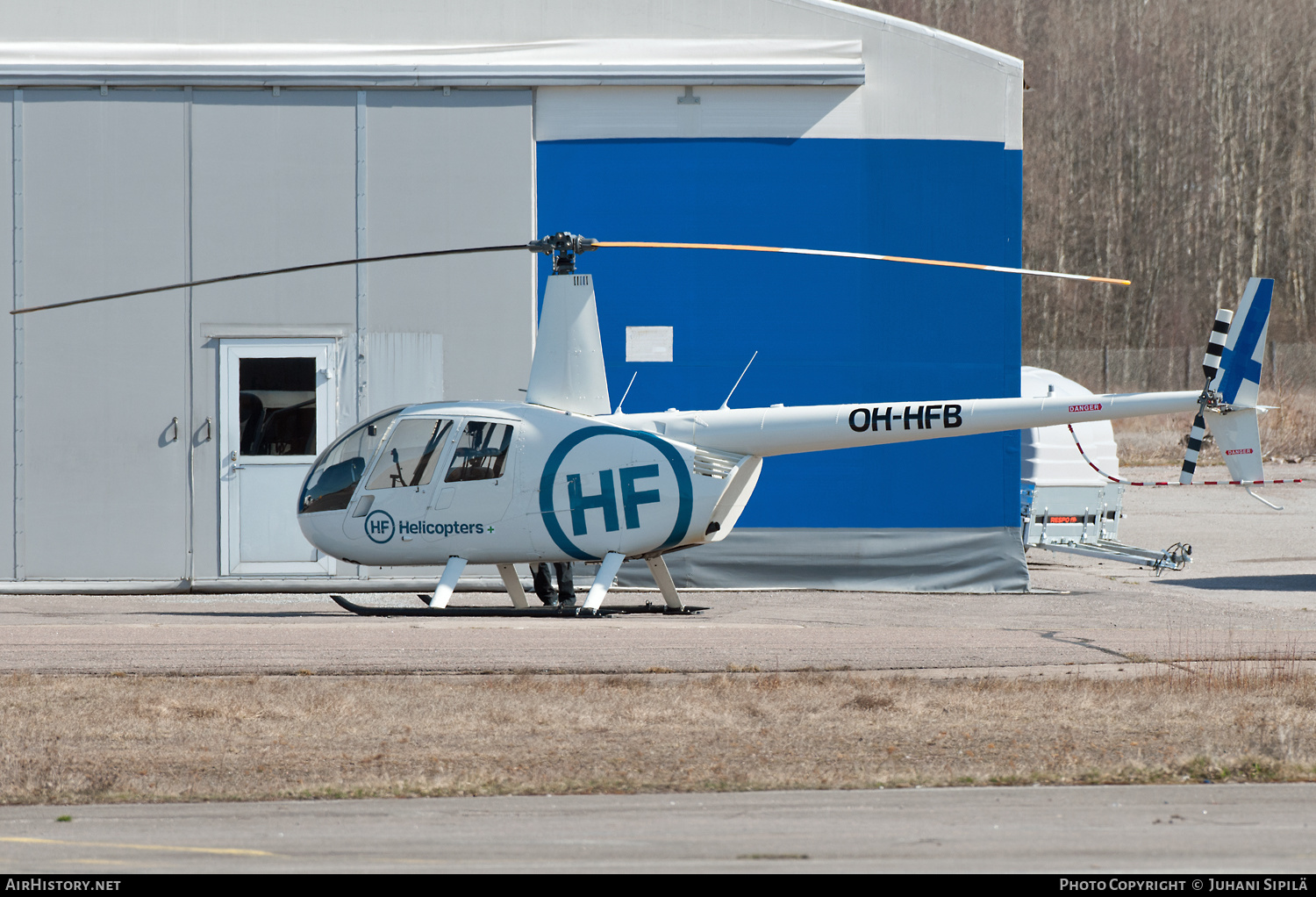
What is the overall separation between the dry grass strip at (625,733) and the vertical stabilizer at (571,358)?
355 cm

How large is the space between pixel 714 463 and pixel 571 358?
152 centimetres

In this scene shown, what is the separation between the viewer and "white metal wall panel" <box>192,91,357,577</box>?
48.2ft

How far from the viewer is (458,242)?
1478cm

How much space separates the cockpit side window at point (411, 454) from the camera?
1192cm

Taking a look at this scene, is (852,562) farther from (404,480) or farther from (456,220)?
(456,220)

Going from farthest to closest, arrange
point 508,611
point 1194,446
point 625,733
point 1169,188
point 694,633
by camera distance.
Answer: point 1169,188 → point 508,611 → point 1194,446 → point 694,633 → point 625,733

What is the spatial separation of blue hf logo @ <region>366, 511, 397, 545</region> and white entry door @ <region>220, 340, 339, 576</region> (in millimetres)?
2818

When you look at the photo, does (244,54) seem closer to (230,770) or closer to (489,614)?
(489,614)

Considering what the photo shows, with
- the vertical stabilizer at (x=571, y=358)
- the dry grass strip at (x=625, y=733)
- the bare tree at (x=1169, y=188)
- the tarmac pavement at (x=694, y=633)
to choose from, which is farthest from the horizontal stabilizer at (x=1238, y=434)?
the bare tree at (x=1169, y=188)

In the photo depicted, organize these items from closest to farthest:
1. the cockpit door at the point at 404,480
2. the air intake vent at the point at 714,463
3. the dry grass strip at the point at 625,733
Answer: the dry grass strip at the point at 625,733 → the air intake vent at the point at 714,463 → the cockpit door at the point at 404,480

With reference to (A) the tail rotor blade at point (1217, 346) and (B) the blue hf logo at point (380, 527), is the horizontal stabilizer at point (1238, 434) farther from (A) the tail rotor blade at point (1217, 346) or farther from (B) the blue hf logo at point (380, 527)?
(B) the blue hf logo at point (380, 527)

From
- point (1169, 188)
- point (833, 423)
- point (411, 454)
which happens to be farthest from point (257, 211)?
point (1169, 188)

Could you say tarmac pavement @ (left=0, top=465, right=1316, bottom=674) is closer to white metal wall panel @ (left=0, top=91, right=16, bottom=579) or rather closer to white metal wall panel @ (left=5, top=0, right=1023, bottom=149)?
white metal wall panel @ (left=0, top=91, right=16, bottom=579)
